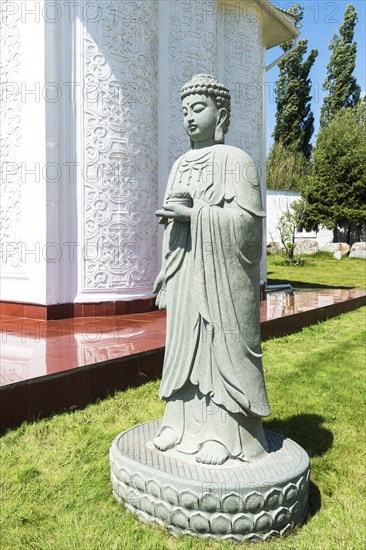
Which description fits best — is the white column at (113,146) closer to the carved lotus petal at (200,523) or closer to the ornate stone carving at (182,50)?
the ornate stone carving at (182,50)

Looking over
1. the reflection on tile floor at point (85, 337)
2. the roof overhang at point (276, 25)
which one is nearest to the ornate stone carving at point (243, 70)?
the roof overhang at point (276, 25)

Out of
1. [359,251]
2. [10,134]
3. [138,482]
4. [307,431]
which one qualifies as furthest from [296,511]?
[359,251]

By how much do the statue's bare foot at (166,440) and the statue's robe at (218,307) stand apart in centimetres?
3

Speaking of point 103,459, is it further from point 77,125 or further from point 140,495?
point 77,125

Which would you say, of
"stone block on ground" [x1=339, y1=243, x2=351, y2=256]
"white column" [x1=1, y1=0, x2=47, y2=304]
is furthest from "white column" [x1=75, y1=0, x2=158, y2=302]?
"stone block on ground" [x1=339, y1=243, x2=351, y2=256]

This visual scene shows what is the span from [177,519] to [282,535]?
0.47 meters

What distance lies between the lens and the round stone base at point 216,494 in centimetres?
210

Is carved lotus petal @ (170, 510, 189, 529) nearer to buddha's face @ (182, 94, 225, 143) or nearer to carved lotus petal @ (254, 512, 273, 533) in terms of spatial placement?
carved lotus petal @ (254, 512, 273, 533)

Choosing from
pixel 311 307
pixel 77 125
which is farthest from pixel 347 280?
pixel 77 125

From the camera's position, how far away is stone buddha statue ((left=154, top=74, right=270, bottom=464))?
236cm

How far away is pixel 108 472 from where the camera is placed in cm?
275

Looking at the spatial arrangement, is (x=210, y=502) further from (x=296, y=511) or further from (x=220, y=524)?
(x=296, y=511)

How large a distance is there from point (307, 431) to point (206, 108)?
222cm

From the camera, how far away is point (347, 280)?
13.3 metres
